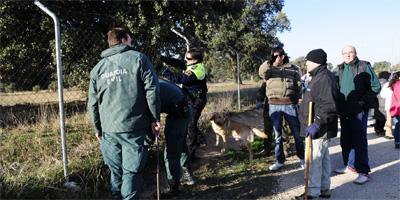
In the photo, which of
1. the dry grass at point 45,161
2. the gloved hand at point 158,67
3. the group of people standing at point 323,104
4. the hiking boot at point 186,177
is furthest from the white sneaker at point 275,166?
the gloved hand at point 158,67

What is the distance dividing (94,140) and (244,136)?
251cm

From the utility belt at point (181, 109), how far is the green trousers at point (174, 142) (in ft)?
0.14

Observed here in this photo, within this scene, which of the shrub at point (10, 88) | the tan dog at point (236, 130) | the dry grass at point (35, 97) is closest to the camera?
the tan dog at point (236, 130)

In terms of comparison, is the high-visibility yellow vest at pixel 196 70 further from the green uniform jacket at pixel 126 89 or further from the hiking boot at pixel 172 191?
the green uniform jacket at pixel 126 89

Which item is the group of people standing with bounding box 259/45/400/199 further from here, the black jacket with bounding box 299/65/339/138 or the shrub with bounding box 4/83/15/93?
the shrub with bounding box 4/83/15/93

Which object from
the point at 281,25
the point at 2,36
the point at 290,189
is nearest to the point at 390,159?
the point at 290,189

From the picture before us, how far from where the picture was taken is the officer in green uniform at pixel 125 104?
12.1ft

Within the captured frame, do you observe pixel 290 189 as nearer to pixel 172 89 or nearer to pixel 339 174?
pixel 339 174

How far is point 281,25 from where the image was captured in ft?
120

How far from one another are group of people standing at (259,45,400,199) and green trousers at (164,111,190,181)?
1.52 metres

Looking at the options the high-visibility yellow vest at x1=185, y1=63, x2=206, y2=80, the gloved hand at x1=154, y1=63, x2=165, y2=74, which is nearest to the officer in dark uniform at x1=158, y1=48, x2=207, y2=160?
the high-visibility yellow vest at x1=185, y1=63, x2=206, y2=80

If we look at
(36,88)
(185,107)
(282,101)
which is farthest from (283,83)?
(36,88)

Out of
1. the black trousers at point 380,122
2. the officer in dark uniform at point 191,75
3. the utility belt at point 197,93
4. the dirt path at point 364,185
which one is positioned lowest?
the dirt path at point 364,185

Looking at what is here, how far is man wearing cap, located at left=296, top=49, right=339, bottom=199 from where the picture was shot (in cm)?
443
